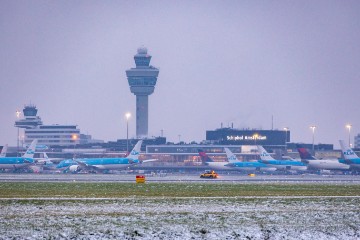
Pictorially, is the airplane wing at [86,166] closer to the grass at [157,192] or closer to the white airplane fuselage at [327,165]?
the white airplane fuselage at [327,165]

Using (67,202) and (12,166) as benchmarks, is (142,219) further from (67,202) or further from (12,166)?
(12,166)

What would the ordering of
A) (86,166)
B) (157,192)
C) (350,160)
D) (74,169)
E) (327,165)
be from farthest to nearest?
(74,169), (86,166), (327,165), (350,160), (157,192)

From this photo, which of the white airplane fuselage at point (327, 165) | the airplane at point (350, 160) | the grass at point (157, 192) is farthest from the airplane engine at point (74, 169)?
the grass at point (157, 192)

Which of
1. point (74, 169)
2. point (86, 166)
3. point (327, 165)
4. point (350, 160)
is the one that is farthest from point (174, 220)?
point (74, 169)

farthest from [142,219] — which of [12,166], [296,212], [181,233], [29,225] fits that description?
[12,166]

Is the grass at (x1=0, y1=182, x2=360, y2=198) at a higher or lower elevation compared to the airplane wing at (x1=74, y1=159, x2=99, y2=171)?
lower

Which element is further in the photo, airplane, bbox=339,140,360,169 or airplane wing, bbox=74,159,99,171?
airplane wing, bbox=74,159,99,171

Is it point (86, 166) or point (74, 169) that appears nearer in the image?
point (86, 166)

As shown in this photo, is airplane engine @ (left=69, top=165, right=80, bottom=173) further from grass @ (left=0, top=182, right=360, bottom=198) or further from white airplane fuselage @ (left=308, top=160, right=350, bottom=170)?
grass @ (left=0, top=182, right=360, bottom=198)

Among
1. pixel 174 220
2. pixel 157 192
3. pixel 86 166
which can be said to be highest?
pixel 86 166

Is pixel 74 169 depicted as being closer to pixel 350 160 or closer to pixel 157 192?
pixel 350 160

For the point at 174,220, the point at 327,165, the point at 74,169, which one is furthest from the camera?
the point at 74,169

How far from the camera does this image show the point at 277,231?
36562mm

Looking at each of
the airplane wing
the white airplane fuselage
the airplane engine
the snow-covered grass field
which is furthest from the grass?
the airplane engine
